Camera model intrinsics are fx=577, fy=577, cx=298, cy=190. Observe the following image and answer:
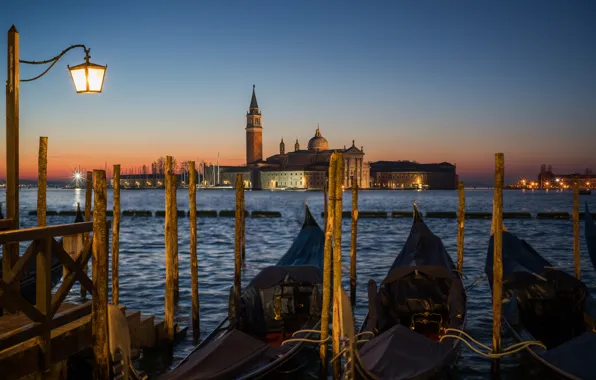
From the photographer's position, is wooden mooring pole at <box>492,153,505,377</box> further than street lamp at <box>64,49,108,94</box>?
Yes

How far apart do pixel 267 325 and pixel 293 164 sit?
95427 mm

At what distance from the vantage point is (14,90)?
163 inches

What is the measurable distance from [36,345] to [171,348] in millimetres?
2856

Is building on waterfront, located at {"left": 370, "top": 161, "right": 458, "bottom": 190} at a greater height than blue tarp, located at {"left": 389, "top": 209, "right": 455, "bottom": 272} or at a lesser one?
greater

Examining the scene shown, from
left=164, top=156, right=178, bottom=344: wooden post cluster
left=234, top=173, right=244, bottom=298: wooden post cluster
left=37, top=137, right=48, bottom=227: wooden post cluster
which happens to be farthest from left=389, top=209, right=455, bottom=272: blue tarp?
left=37, top=137, right=48, bottom=227: wooden post cluster

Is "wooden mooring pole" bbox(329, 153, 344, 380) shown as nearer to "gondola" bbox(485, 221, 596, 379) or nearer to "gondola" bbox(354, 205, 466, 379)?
"gondola" bbox(354, 205, 466, 379)

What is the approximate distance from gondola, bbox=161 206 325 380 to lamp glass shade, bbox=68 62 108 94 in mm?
2159

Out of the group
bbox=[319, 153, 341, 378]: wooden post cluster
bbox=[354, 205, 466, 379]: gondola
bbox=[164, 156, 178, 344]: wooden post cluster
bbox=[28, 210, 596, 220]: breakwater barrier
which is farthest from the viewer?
bbox=[28, 210, 596, 220]: breakwater barrier

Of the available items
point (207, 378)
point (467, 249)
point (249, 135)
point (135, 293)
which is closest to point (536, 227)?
point (467, 249)

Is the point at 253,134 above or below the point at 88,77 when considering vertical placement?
above

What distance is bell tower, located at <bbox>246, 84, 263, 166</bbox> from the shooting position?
10006 centimetres

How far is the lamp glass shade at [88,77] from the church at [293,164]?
90.0 meters

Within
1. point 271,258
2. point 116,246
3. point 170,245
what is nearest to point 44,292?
point 170,245

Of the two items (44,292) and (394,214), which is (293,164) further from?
(44,292)
